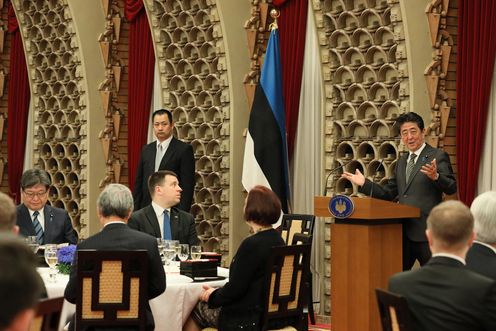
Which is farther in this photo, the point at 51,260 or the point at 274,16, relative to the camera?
the point at 274,16

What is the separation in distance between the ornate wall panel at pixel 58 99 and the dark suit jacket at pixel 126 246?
6.42m

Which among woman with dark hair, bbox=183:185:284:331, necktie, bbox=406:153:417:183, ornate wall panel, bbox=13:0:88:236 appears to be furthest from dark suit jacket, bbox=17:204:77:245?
ornate wall panel, bbox=13:0:88:236

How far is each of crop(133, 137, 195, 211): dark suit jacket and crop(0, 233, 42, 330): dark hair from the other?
6.56m

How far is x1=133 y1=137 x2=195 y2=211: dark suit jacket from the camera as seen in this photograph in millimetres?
8453

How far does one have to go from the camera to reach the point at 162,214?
646 centimetres

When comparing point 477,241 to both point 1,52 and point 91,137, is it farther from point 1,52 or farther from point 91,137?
point 1,52

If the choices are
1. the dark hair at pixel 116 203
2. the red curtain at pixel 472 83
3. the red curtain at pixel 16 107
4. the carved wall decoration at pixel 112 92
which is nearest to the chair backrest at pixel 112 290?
the dark hair at pixel 116 203

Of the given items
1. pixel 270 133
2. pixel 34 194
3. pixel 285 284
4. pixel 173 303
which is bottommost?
pixel 173 303

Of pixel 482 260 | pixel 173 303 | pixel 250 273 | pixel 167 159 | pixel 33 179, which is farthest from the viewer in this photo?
pixel 167 159

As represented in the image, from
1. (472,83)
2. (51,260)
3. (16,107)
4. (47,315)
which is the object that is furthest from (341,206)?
(16,107)

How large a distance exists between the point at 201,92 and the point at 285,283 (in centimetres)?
496

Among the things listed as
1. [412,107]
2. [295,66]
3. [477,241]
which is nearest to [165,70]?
[295,66]

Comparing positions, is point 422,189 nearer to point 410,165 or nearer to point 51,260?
point 410,165

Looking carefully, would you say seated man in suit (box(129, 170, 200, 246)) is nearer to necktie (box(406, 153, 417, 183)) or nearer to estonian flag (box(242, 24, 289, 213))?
necktie (box(406, 153, 417, 183))
